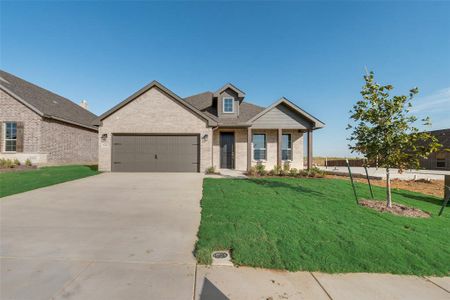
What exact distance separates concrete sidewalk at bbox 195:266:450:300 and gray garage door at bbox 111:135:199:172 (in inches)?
405

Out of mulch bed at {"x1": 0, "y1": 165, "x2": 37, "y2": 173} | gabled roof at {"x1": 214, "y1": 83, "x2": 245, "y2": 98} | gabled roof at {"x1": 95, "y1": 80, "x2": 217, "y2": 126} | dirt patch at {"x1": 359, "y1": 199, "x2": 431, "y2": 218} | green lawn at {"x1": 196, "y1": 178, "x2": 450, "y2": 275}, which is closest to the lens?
green lawn at {"x1": 196, "y1": 178, "x2": 450, "y2": 275}

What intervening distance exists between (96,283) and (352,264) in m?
3.60

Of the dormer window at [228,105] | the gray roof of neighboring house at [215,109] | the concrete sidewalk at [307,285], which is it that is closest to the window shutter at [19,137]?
the gray roof of neighboring house at [215,109]

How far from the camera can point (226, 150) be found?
50.1ft

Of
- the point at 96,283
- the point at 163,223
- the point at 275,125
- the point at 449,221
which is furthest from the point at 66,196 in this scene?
the point at 275,125

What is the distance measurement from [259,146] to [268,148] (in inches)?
27.7

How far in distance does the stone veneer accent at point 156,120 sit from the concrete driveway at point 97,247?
671 cm

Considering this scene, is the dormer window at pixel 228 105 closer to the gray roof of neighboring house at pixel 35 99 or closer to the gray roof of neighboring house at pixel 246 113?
the gray roof of neighboring house at pixel 246 113

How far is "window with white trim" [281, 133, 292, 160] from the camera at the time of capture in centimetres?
1552

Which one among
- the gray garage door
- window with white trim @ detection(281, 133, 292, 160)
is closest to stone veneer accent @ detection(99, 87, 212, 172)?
the gray garage door

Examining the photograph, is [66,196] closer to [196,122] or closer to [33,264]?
[33,264]

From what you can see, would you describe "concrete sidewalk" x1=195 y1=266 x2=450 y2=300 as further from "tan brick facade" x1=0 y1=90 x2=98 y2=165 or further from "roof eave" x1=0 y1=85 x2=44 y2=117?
"roof eave" x1=0 y1=85 x2=44 y2=117

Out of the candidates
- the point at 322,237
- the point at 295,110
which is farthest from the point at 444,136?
the point at 322,237

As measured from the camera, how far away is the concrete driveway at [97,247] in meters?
2.41
